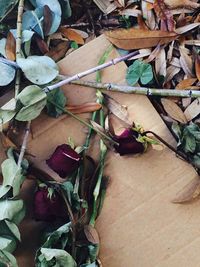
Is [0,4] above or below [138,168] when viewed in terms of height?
above

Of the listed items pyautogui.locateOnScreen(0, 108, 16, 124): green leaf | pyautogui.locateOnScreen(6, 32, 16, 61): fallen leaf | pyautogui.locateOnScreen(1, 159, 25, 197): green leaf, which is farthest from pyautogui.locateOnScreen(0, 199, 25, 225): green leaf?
pyautogui.locateOnScreen(6, 32, 16, 61): fallen leaf

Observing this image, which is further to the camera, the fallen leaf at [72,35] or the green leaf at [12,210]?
the fallen leaf at [72,35]

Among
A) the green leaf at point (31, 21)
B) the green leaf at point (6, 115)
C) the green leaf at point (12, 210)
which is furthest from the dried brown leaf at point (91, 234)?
the green leaf at point (31, 21)

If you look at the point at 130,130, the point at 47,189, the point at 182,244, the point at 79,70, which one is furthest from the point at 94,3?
the point at 182,244

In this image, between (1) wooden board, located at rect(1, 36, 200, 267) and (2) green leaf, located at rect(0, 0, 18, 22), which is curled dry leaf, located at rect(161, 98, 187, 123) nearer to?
(1) wooden board, located at rect(1, 36, 200, 267)

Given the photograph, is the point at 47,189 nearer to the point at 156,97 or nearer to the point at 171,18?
the point at 156,97

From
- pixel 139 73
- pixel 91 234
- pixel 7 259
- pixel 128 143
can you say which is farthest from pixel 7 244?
pixel 139 73

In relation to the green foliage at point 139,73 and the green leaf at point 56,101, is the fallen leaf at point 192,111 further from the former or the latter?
the green leaf at point 56,101
